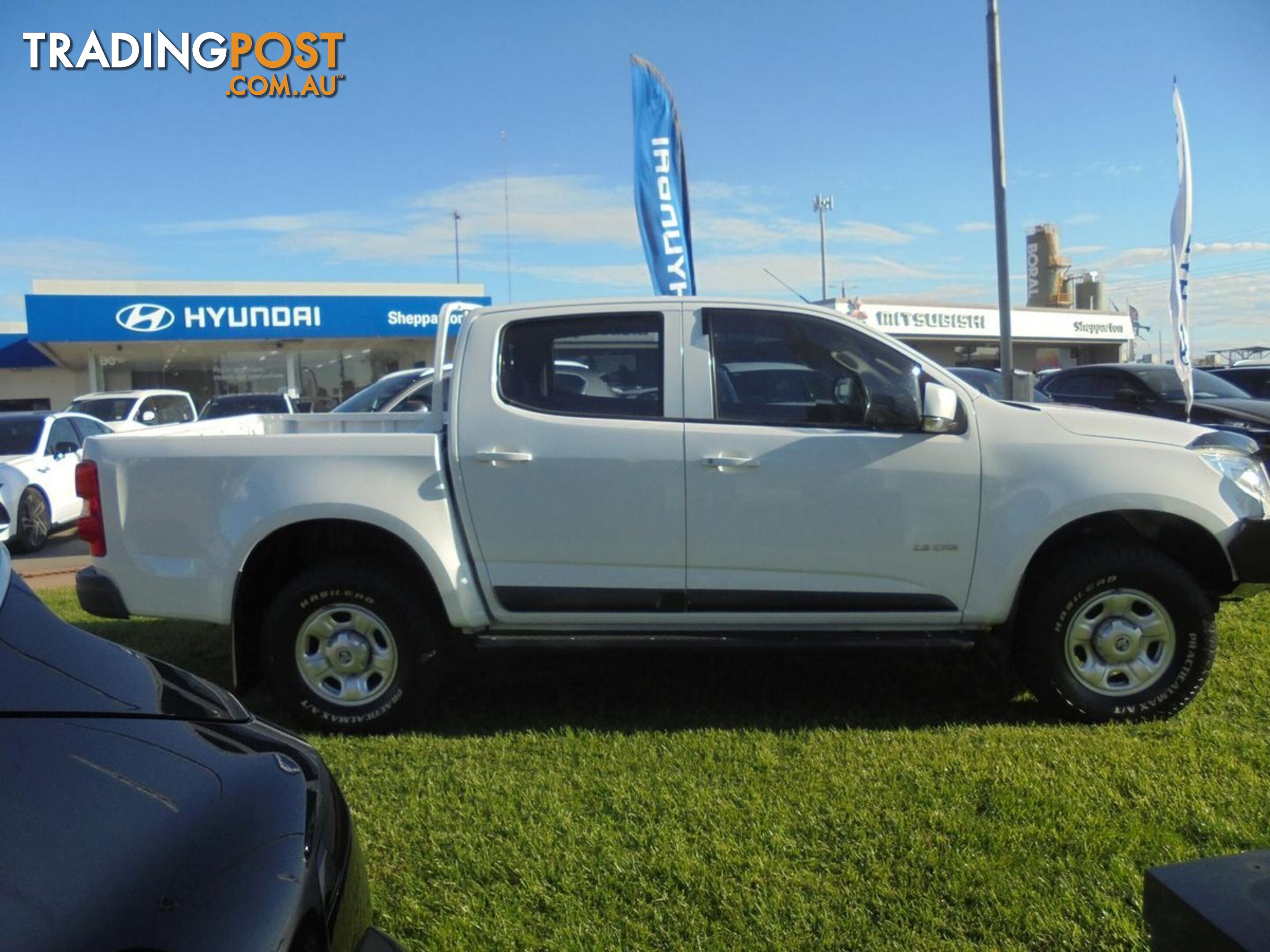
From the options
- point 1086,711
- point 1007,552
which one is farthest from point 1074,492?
point 1086,711

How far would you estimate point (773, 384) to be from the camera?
4680mm

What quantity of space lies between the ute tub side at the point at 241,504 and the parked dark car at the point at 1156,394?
26.3ft

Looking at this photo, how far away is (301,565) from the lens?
4824 mm

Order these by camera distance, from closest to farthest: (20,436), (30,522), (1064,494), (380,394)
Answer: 1. (1064,494)
2. (380,394)
3. (30,522)
4. (20,436)

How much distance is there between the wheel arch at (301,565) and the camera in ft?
15.2

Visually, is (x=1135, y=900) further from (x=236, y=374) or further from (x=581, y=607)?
(x=236, y=374)

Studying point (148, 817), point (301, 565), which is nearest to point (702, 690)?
point (301, 565)

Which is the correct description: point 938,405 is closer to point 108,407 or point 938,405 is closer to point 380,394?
point 380,394

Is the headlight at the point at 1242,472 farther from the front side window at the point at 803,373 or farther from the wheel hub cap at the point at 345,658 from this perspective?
the wheel hub cap at the point at 345,658

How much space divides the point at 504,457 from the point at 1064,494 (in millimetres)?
2481

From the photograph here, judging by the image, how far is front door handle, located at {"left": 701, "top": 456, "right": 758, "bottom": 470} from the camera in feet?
14.6

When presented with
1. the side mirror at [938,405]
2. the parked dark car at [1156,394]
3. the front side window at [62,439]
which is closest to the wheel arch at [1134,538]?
the side mirror at [938,405]

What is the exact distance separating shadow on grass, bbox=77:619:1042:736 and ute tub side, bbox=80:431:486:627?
650 mm

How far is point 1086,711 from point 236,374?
32555mm
